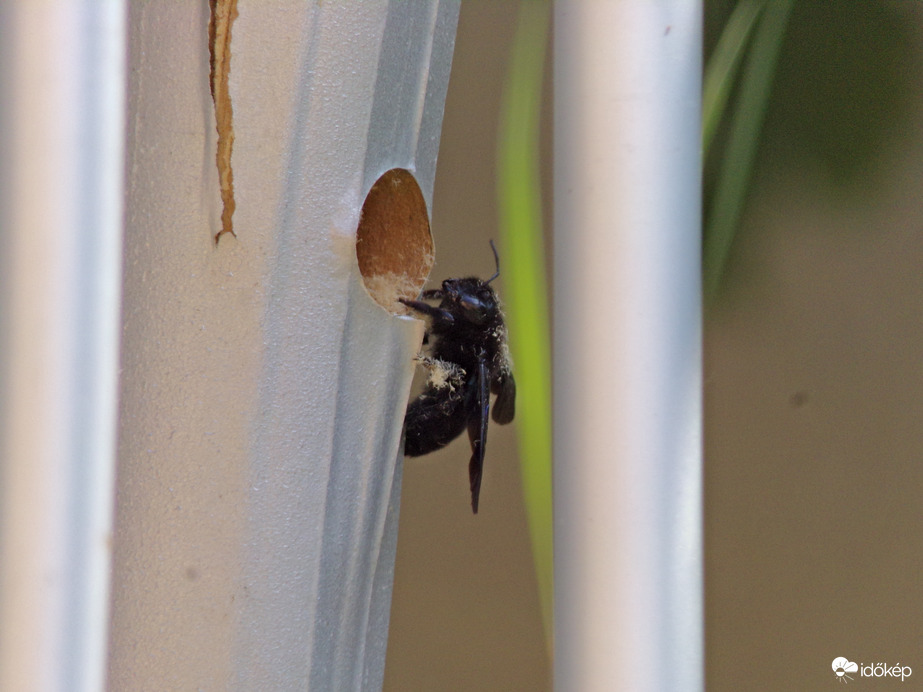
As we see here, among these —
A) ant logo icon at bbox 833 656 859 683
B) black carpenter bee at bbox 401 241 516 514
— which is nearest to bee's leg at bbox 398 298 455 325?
black carpenter bee at bbox 401 241 516 514

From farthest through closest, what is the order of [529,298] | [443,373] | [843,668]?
[843,668] < [443,373] < [529,298]

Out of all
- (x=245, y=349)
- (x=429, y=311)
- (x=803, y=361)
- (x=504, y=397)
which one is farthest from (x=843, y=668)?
(x=245, y=349)

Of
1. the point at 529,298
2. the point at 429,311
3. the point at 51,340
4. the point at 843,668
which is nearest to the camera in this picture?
the point at 51,340

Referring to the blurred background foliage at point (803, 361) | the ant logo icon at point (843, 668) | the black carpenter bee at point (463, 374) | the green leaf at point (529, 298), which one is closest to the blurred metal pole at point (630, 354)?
the green leaf at point (529, 298)

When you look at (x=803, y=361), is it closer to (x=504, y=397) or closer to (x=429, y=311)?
(x=504, y=397)

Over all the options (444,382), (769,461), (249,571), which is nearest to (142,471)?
(249,571)

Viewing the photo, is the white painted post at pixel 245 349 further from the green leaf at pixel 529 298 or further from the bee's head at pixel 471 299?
the bee's head at pixel 471 299
